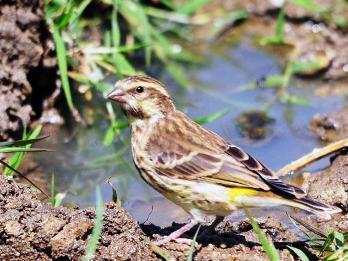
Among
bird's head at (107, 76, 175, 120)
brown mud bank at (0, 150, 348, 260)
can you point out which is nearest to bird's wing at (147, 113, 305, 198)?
bird's head at (107, 76, 175, 120)

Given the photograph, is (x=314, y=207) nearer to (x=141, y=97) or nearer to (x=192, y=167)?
(x=192, y=167)

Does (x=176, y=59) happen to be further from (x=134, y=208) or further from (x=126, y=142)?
(x=134, y=208)

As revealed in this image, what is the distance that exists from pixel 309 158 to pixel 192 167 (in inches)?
74.8

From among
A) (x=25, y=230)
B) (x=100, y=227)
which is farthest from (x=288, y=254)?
(x=25, y=230)

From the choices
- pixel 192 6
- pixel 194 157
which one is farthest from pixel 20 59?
pixel 192 6

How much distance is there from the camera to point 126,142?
8.77 m

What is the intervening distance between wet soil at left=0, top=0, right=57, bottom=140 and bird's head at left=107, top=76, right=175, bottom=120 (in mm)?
1619

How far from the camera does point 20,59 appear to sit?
857 centimetres

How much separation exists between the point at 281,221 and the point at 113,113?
2362 millimetres

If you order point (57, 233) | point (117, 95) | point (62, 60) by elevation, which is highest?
point (62, 60)

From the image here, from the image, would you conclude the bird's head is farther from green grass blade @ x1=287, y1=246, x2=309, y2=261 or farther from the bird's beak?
green grass blade @ x1=287, y1=246, x2=309, y2=261

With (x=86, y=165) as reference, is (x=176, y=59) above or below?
above

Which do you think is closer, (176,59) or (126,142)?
(126,142)

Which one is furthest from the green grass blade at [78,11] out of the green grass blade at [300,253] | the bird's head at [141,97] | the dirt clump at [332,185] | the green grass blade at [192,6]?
the green grass blade at [300,253]
